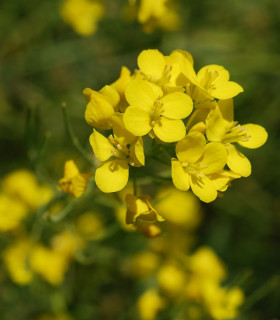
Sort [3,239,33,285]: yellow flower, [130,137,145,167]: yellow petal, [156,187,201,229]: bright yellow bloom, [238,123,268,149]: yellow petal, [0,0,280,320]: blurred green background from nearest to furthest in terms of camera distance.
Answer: [130,137,145,167]: yellow petal < [238,123,268,149]: yellow petal < [3,239,33,285]: yellow flower < [156,187,201,229]: bright yellow bloom < [0,0,280,320]: blurred green background

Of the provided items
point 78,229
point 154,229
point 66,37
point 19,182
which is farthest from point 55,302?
point 66,37

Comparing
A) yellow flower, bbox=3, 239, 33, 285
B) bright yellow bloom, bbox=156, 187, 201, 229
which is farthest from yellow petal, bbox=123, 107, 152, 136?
bright yellow bloom, bbox=156, 187, 201, 229

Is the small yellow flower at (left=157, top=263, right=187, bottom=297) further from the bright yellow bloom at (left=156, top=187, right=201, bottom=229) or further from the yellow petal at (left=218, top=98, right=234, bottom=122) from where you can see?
the yellow petal at (left=218, top=98, right=234, bottom=122)

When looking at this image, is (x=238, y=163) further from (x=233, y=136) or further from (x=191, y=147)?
(x=191, y=147)

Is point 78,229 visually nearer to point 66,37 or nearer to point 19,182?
point 19,182

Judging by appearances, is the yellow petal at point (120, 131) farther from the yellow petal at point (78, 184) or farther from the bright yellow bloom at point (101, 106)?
the yellow petal at point (78, 184)
